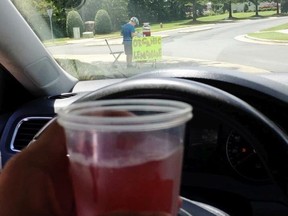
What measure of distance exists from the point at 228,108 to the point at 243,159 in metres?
0.60

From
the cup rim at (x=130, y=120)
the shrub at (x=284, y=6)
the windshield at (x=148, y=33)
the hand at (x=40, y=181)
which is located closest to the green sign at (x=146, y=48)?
the windshield at (x=148, y=33)

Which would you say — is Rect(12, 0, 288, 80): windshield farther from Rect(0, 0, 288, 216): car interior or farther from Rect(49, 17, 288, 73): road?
Rect(0, 0, 288, 216): car interior

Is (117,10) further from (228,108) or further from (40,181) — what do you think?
(40,181)

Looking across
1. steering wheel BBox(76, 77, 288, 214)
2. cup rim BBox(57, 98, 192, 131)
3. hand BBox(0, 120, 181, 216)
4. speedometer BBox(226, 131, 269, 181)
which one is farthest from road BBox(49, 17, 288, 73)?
cup rim BBox(57, 98, 192, 131)

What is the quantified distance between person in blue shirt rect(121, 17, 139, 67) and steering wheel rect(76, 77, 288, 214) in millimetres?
2053

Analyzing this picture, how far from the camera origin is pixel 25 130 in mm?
3992

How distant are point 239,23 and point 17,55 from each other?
229 cm

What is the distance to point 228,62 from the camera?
4527mm

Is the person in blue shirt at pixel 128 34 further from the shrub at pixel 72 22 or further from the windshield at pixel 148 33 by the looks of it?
the shrub at pixel 72 22

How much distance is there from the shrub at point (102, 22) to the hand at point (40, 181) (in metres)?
3.08

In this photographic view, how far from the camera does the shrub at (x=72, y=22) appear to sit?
4.27 m

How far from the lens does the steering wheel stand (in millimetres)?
2148

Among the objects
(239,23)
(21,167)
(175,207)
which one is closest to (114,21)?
(239,23)

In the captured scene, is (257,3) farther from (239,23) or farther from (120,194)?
(120,194)
